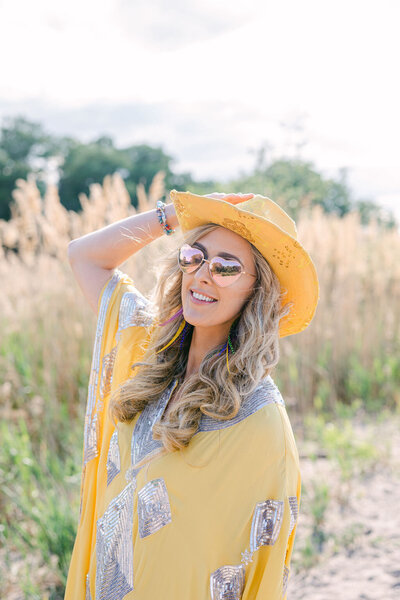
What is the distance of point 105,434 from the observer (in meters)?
1.91

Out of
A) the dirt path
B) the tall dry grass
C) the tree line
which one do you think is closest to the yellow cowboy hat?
the dirt path

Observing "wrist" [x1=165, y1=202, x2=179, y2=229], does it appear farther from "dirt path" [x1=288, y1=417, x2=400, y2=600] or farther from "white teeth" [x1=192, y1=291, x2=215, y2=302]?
"dirt path" [x1=288, y1=417, x2=400, y2=600]

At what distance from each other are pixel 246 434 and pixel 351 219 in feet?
18.2

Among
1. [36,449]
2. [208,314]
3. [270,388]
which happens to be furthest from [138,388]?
[36,449]

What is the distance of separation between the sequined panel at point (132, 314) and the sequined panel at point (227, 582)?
90cm

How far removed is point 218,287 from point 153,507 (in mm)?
656

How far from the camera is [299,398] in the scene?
501cm

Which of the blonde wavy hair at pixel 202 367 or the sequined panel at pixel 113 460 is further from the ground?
the blonde wavy hair at pixel 202 367

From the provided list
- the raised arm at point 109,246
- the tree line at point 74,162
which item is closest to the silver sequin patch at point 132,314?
the raised arm at point 109,246

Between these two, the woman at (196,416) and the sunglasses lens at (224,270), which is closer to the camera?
the woman at (196,416)

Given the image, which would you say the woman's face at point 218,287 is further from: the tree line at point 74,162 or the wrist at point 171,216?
the tree line at point 74,162

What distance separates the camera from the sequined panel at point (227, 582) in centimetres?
138

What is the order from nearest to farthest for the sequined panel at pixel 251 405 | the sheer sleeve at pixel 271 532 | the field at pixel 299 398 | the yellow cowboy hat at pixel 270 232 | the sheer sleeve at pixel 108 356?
1. the sheer sleeve at pixel 271 532
2. the sequined panel at pixel 251 405
3. the yellow cowboy hat at pixel 270 232
4. the sheer sleeve at pixel 108 356
5. the field at pixel 299 398

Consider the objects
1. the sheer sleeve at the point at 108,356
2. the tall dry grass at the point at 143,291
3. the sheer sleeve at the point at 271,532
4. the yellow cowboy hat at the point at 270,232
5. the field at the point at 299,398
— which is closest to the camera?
the sheer sleeve at the point at 271,532
